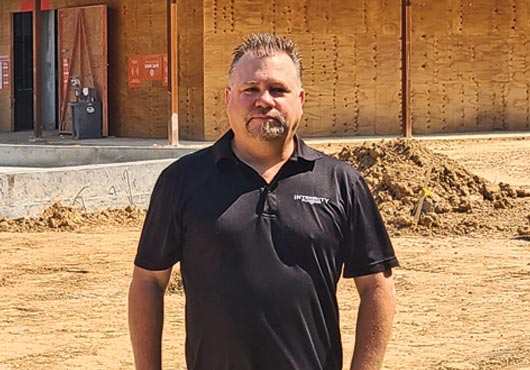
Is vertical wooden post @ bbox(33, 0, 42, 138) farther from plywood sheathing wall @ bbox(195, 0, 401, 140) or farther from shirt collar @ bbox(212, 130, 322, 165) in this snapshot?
shirt collar @ bbox(212, 130, 322, 165)

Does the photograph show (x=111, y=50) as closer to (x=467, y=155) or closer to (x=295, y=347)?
(x=467, y=155)

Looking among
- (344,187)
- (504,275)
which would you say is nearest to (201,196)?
(344,187)

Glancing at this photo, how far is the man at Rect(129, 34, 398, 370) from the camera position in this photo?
346 cm

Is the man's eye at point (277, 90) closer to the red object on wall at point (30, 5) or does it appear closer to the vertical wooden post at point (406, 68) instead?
the vertical wooden post at point (406, 68)

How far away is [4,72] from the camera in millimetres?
29422

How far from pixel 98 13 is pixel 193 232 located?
23278 mm

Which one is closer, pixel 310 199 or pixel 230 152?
pixel 310 199

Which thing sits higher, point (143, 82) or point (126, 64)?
point (126, 64)

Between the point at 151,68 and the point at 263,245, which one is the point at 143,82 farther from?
the point at 263,245

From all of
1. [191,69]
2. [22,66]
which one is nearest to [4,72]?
[22,66]

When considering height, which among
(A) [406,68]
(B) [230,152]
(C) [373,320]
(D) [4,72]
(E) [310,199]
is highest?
(D) [4,72]

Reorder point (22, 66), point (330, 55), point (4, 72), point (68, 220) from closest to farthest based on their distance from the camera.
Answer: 1. point (68, 220)
2. point (330, 55)
3. point (4, 72)
4. point (22, 66)

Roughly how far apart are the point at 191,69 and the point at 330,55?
10.0 feet

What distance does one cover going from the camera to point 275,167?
361 centimetres
